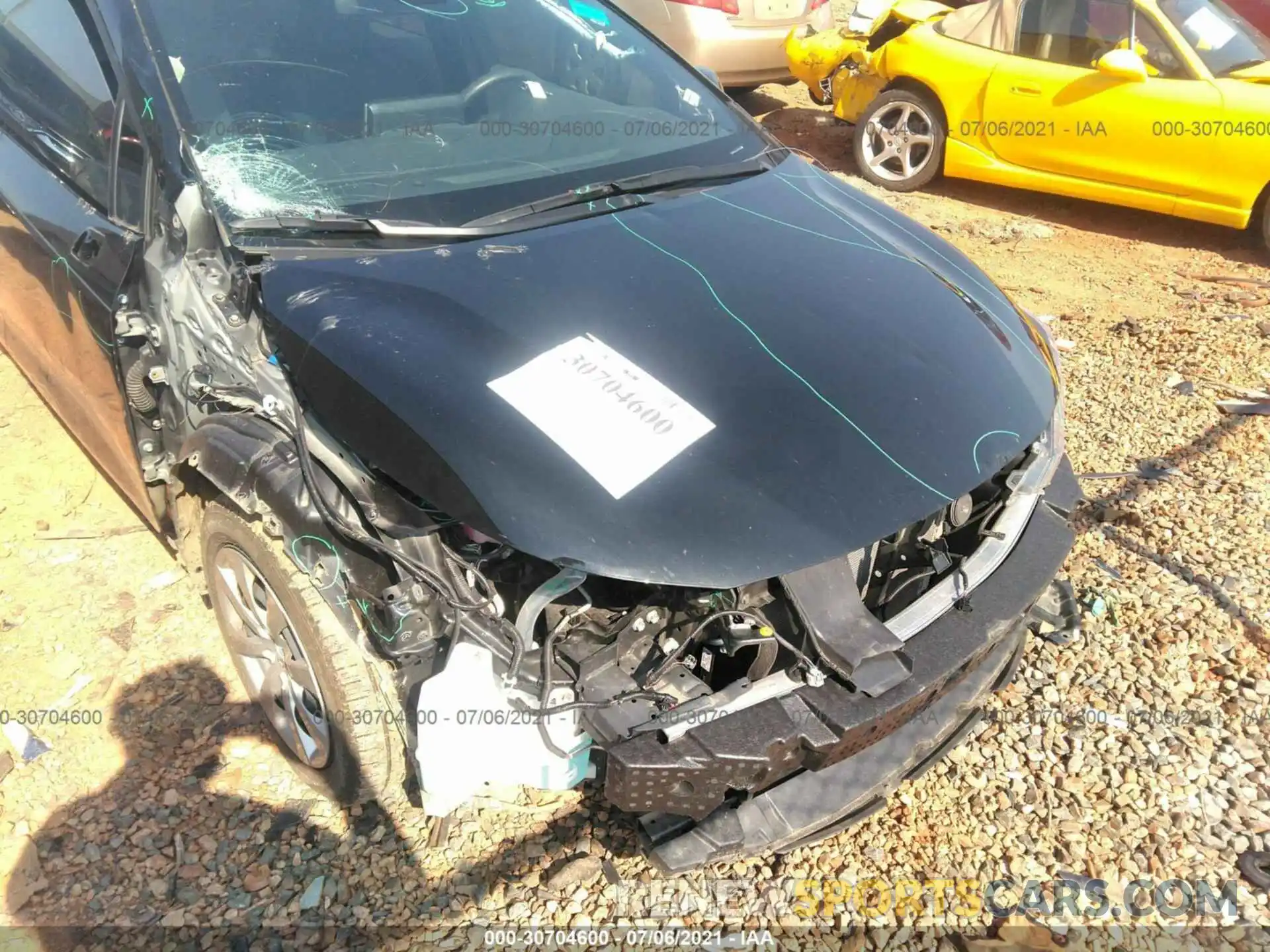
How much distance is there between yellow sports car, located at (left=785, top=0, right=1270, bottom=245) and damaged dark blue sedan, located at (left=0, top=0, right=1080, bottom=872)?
12.3 ft

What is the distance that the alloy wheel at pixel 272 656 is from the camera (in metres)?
2.08

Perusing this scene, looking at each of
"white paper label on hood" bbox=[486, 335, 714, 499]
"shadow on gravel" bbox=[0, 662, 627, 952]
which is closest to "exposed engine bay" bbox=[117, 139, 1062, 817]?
"white paper label on hood" bbox=[486, 335, 714, 499]

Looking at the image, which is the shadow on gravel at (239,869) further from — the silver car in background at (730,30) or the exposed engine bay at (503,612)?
the silver car in background at (730,30)

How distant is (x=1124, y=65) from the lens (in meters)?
5.12

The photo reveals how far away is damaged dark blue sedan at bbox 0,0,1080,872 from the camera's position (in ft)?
5.35

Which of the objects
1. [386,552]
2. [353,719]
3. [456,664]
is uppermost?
[386,552]

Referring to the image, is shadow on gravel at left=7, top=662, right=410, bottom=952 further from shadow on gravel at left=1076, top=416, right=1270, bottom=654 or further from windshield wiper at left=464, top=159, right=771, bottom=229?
shadow on gravel at left=1076, top=416, right=1270, bottom=654

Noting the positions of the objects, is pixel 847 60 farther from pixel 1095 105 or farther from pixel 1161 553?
pixel 1161 553

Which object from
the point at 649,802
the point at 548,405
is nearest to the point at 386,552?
the point at 548,405

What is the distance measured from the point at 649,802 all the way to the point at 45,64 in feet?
8.90

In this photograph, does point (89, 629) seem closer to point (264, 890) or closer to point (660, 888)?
point (264, 890)

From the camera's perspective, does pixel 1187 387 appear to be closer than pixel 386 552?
No

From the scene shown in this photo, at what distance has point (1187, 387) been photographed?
4.07 m

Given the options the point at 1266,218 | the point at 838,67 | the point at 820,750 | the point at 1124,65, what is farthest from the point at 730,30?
the point at 820,750
